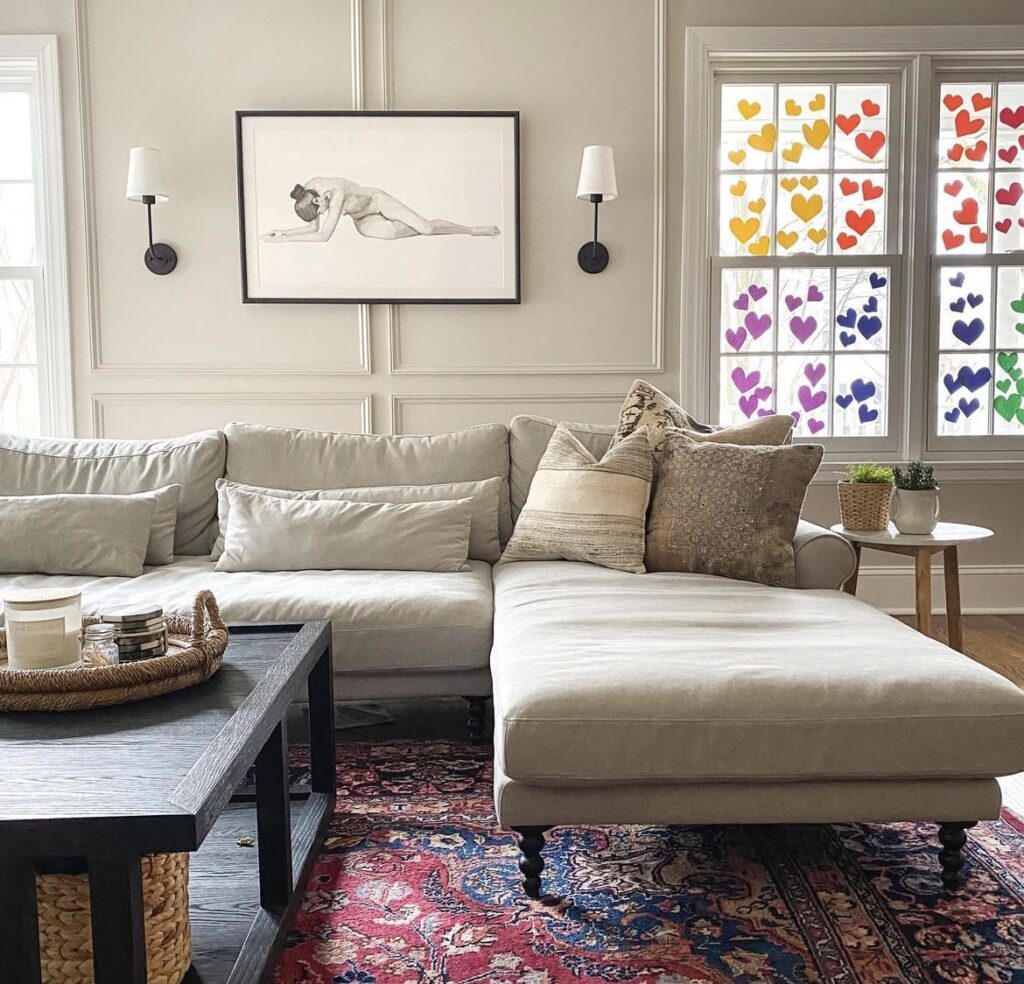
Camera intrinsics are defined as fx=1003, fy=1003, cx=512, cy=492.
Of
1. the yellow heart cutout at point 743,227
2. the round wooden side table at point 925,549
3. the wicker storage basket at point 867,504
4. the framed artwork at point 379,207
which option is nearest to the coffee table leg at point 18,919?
the round wooden side table at point 925,549

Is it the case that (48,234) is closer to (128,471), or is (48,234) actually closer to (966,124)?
(128,471)

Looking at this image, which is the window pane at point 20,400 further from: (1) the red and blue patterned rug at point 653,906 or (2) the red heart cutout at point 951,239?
(2) the red heart cutout at point 951,239

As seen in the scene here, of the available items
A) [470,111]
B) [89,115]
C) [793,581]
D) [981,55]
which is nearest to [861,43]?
[981,55]

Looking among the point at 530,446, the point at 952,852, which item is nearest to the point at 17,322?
the point at 530,446

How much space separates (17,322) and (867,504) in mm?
3292

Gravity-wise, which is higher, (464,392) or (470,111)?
(470,111)

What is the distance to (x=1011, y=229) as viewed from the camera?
13.5ft

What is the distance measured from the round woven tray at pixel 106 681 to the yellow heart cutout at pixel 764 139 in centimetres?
322

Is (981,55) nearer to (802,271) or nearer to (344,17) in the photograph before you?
(802,271)

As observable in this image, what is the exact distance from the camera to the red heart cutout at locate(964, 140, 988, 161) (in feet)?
13.3

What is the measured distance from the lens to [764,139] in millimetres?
4039

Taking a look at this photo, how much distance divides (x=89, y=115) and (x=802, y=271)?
Answer: 9.38 feet

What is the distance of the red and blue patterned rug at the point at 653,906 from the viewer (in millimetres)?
1591

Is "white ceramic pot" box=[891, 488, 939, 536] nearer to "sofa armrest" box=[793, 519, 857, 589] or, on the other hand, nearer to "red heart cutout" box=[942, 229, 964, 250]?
"sofa armrest" box=[793, 519, 857, 589]
